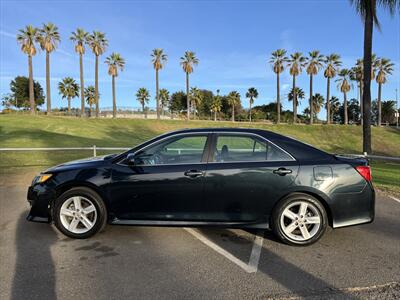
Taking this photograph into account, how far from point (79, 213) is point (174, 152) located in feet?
5.10

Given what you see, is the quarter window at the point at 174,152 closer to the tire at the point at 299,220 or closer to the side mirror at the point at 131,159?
the side mirror at the point at 131,159

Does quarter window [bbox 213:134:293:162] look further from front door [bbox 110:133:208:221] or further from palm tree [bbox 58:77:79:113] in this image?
palm tree [bbox 58:77:79:113]

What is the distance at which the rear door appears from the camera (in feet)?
16.0

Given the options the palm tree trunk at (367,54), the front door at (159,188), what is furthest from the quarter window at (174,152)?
the palm tree trunk at (367,54)

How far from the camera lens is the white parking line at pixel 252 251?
4231mm

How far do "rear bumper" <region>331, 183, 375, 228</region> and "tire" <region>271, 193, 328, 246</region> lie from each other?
16 cm

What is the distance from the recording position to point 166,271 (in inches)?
161

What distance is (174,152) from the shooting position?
5301mm

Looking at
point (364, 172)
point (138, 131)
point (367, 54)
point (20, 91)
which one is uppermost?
point (20, 91)

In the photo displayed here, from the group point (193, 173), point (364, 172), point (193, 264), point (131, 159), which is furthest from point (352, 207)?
point (131, 159)

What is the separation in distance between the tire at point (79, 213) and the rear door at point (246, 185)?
59.2 inches

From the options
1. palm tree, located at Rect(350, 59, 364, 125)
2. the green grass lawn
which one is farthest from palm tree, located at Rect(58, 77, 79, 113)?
palm tree, located at Rect(350, 59, 364, 125)

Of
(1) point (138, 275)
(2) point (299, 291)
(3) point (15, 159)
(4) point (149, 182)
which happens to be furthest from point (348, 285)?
(3) point (15, 159)

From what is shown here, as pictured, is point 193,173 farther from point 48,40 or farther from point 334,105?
point 334,105
